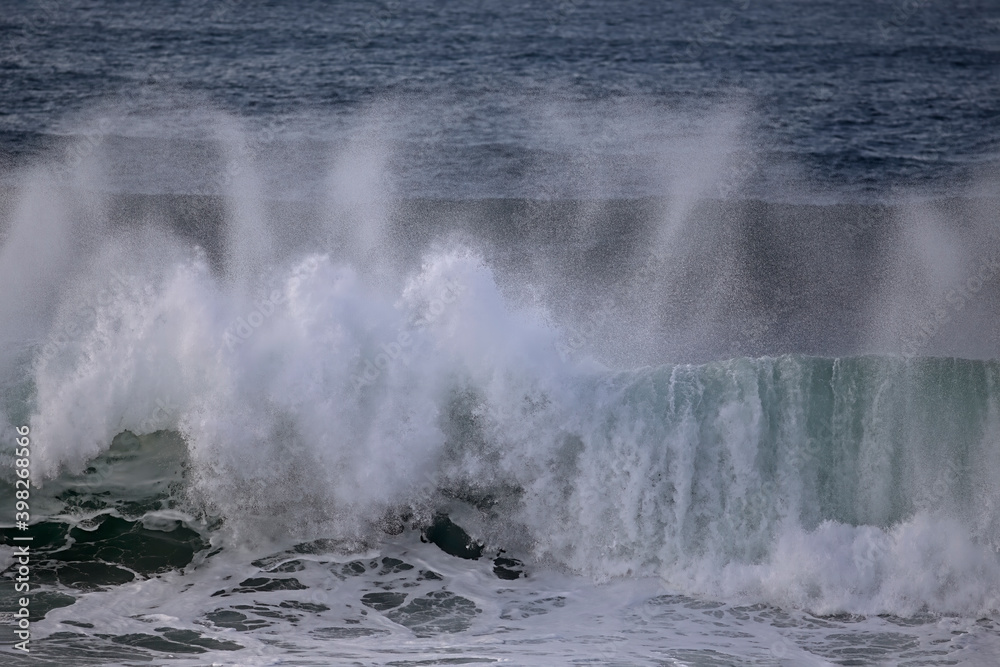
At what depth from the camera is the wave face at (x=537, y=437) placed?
37.9ft

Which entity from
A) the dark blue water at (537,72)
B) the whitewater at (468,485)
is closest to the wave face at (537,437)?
the whitewater at (468,485)

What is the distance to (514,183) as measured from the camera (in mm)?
19422

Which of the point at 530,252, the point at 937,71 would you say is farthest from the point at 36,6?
the point at 937,71

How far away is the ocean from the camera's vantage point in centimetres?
1098

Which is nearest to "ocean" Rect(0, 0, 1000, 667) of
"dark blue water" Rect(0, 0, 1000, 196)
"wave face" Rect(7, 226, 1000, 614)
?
"wave face" Rect(7, 226, 1000, 614)

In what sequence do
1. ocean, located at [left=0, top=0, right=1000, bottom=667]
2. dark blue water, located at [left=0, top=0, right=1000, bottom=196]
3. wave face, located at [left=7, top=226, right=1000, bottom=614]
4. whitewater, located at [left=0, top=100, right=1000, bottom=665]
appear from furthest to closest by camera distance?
dark blue water, located at [left=0, top=0, right=1000, bottom=196] < wave face, located at [left=7, top=226, right=1000, bottom=614] < ocean, located at [left=0, top=0, right=1000, bottom=667] < whitewater, located at [left=0, top=100, right=1000, bottom=665]

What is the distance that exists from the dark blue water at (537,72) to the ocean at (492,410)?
1.15 metres

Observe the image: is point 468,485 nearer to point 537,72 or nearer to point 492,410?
point 492,410

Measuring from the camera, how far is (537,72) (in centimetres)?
2528

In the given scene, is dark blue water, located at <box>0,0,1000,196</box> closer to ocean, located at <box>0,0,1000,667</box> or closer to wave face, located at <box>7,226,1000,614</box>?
ocean, located at <box>0,0,1000,667</box>

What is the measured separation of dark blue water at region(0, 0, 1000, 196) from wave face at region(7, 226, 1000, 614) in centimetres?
670

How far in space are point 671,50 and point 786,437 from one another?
1716cm

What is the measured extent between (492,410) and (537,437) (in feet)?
2.01

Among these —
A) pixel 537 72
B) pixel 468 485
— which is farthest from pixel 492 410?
pixel 537 72
